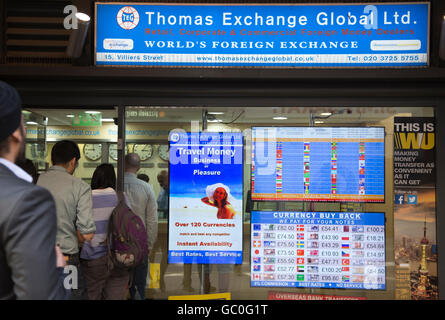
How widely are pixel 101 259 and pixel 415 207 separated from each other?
10.4 ft

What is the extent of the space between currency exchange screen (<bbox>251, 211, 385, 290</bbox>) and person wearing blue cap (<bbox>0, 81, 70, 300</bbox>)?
302 cm

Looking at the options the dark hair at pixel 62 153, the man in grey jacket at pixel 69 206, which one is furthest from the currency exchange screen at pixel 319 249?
the dark hair at pixel 62 153

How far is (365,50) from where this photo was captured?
403 cm

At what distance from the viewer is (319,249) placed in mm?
4289

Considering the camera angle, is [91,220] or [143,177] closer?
[91,220]

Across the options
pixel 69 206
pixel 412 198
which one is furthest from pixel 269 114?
pixel 69 206

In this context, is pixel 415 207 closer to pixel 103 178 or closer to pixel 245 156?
pixel 245 156

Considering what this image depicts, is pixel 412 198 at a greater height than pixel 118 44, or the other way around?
pixel 118 44

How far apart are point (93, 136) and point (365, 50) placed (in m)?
6.85

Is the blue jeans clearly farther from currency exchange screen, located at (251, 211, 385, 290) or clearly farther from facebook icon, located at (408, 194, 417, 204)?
facebook icon, located at (408, 194, 417, 204)

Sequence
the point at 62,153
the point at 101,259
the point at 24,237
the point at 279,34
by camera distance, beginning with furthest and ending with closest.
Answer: the point at 101,259, the point at 279,34, the point at 62,153, the point at 24,237

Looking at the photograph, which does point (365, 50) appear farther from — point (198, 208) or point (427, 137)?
point (198, 208)

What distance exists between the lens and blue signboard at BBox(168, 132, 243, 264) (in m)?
4.30

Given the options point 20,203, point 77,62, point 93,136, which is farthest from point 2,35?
point 93,136
